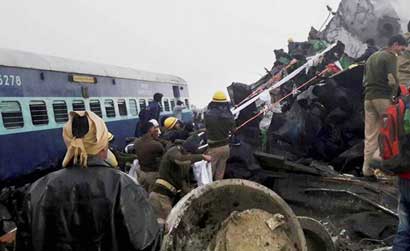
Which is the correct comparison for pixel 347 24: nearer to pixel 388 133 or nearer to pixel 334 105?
pixel 334 105

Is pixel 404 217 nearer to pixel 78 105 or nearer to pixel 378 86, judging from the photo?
pixel 378 86

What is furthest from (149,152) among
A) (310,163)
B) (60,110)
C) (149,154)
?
(60,110)

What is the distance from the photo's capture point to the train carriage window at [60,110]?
33.7 ft

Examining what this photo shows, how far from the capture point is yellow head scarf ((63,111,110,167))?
101 inches

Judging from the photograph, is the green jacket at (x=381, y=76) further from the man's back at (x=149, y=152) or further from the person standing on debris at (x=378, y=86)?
the man's back at (x=149, y=152)

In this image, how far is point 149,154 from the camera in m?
7.01

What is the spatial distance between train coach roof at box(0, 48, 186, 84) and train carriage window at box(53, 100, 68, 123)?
0.72m

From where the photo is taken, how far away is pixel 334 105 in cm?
867

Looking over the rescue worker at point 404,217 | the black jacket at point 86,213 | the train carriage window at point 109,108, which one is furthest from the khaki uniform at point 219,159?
the train carriage window at point 109,108

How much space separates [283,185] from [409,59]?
3.48m

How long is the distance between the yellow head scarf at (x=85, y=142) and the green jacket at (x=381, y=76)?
5061mm

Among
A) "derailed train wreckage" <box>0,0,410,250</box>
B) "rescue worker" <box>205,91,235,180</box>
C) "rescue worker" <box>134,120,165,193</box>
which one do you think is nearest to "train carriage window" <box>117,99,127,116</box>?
"derailed train wreckage" <box>0,0,410,250</box>

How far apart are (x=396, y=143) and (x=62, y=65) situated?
28.0ft

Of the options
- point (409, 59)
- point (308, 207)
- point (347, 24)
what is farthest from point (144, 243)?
point (347, 24)
